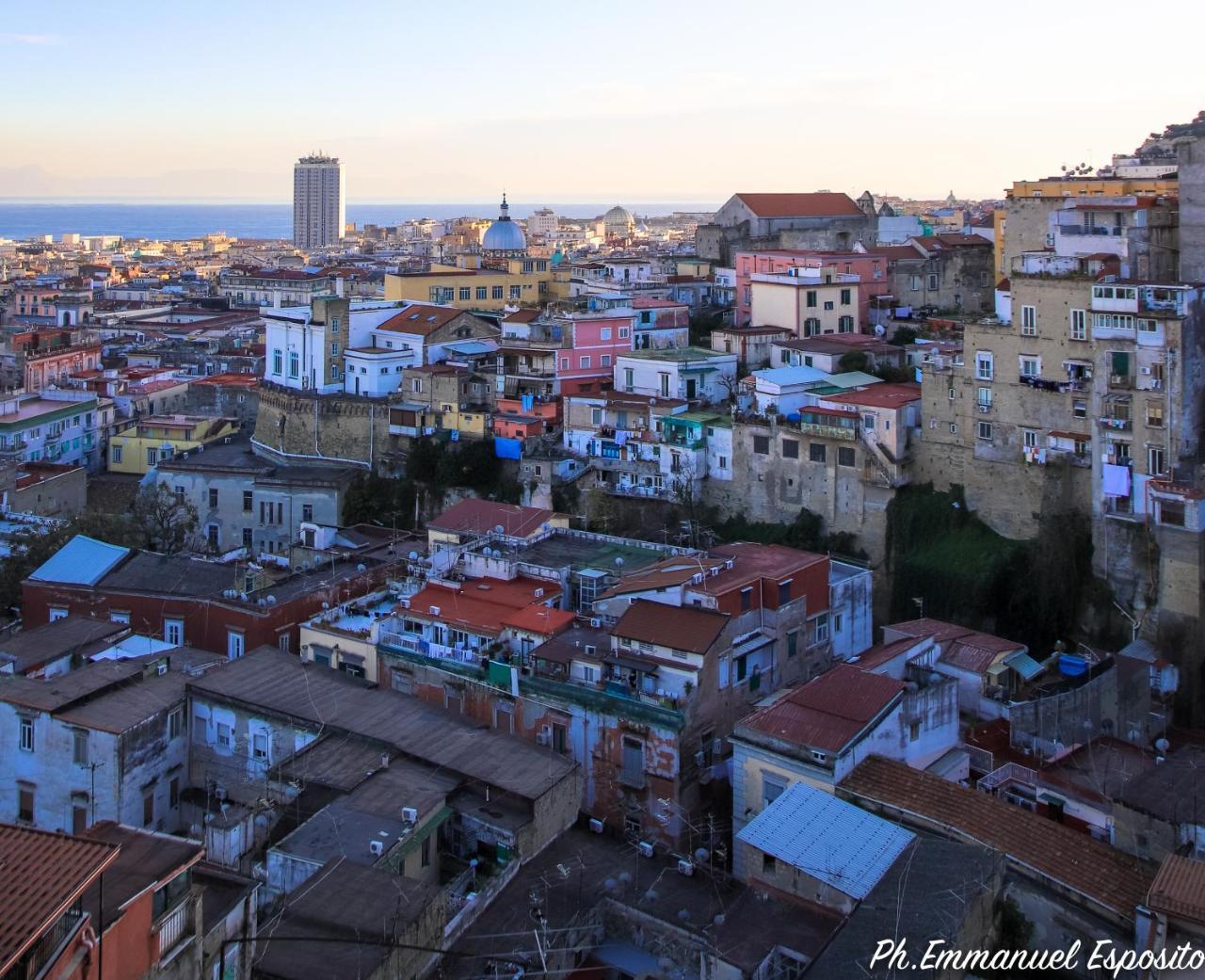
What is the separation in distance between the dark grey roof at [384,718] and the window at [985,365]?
10036 millimetres

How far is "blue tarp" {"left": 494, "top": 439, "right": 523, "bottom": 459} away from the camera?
2442 cm

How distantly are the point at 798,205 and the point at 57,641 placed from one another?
80.7 feet

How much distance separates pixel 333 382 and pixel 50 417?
5982mm

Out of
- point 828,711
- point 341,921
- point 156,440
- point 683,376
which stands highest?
point 683,376

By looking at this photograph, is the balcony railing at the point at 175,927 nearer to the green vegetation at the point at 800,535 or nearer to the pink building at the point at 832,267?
Result: the green vegetation at the point at 800,535

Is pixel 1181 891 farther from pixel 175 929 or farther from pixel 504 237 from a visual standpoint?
pixel 504 237

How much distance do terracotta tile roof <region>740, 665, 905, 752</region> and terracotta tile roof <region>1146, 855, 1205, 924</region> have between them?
302 cm

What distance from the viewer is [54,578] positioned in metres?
18.5

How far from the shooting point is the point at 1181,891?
9.47m

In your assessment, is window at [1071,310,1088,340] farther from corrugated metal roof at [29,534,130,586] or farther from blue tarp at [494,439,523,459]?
corrugated metal roof at [29,534,130,586]

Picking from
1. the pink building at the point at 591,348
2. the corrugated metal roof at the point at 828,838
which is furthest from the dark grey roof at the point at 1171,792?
the pink building at the point at 591,348

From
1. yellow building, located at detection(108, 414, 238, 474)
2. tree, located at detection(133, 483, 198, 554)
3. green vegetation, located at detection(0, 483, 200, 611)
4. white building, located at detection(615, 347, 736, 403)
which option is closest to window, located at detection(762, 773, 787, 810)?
green vegetation, located at detection(0, 483, 200, 611)

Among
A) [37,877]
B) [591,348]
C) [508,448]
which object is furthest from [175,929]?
[591,348]

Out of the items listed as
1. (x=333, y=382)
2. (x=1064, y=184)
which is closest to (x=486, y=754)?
(x=333, y=382)
